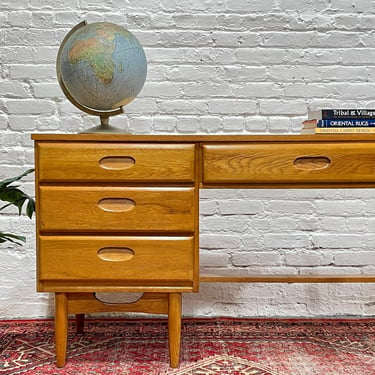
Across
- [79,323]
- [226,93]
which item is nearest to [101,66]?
[226,93]

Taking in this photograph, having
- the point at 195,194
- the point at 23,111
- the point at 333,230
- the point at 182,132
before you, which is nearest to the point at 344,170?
the point at 195,194

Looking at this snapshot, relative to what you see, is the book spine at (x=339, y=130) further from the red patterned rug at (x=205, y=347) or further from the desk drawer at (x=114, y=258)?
the red patterned rug at (x=205, y=347)

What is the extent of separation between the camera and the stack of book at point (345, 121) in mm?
1865

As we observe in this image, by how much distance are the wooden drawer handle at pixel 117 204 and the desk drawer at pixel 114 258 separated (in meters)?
0.10

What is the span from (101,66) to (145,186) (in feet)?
1.43

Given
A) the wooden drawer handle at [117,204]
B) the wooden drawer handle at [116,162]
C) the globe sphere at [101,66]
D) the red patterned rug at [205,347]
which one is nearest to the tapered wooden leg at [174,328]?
the red patterned rug at [205,347]

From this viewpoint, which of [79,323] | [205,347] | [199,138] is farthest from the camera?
[79,323]

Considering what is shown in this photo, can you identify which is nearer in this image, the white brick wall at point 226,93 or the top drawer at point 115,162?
the top drawer at point 115,162

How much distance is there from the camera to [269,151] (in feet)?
5.90

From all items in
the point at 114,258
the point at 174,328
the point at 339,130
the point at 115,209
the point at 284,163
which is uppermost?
the point at 339,130

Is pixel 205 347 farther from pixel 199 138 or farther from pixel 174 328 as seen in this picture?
pixel 199 138

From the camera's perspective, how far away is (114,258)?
5.89 feet

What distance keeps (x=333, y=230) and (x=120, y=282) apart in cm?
109

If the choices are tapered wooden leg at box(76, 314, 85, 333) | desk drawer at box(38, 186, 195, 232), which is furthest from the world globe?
tapered wooden leg at box(76, 314, 85, 333)
